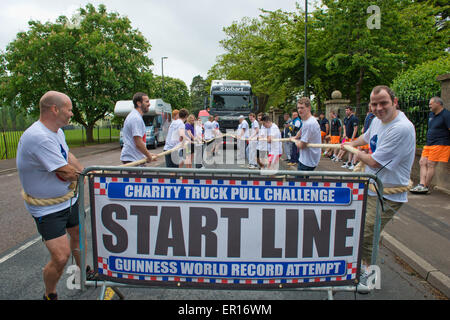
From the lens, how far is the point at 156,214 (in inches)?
97.7

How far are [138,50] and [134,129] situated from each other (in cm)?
2583

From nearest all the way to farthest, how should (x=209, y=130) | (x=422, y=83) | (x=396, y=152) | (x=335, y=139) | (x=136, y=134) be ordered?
(x=396, y=152) → (x=136, y=134) → (x=422, y=83) → (x=335, y=139) → (x=209, y=130)

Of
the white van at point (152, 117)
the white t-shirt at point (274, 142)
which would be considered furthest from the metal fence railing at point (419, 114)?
the white van at point (152, 117)

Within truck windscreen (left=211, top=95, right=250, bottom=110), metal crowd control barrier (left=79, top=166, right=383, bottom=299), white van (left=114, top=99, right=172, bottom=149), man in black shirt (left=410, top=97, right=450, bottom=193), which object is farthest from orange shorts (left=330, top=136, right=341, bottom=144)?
white van (left=114, top=99, right=172, bottom=149)

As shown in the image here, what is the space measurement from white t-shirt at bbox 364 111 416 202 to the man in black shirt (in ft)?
14.4

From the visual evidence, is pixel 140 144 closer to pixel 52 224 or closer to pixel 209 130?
pixel 52 224

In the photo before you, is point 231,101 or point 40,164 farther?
point 231,101

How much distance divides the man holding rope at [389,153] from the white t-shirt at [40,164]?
9.04 ft

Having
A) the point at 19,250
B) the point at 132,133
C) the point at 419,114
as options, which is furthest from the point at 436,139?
the point at 19,250

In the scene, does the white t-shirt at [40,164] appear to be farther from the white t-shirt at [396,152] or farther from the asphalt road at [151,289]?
the white t-shirt at [396,152]

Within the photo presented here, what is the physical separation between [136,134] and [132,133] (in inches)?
3.3

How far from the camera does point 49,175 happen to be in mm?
2793

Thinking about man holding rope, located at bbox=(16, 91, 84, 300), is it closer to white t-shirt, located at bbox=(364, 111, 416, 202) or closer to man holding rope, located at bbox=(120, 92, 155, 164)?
man holding rope, located at bbox=(120, 92, 155, 164)
